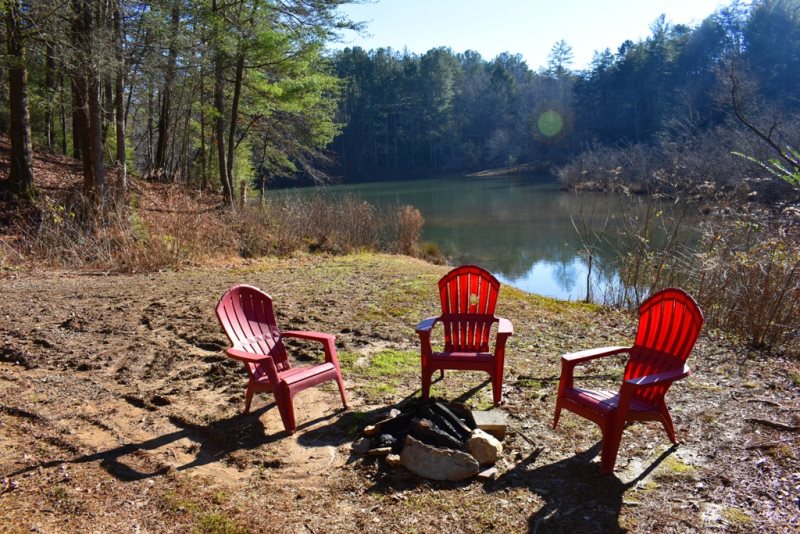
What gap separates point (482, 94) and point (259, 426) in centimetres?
6394

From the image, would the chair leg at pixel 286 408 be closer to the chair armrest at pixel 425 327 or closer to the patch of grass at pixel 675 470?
the chair armrest at pixel 425 327

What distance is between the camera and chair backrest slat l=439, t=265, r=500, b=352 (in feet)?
12.6

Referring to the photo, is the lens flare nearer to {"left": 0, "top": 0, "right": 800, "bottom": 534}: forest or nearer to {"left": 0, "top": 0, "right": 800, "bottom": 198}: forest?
{"left": 0, "top": 0, "right": 800, "bottom": 198}: forest

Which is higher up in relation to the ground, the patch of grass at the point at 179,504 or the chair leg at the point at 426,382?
the chair leg at the point at 426,382

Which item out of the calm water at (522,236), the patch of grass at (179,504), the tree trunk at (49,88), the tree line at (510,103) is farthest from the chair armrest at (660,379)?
the tree line at (510,103)

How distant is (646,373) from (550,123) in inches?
2103

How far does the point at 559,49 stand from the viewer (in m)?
66.8

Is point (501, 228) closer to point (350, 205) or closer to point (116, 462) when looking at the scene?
point (350, 205)

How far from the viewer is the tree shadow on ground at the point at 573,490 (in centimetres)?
226

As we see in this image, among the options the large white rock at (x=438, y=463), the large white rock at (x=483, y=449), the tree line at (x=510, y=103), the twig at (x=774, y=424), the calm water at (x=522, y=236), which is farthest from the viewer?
→ the tree line at (x=510, y=103)

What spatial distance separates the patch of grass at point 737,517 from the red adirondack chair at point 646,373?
478 mm

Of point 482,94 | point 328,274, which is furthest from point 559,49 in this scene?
point 328,274

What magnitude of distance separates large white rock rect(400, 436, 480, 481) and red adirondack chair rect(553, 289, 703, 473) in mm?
637

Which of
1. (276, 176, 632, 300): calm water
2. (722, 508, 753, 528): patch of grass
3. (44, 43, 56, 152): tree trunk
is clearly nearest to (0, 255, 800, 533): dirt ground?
A: (722, 508, 753, 528): patch of grass
